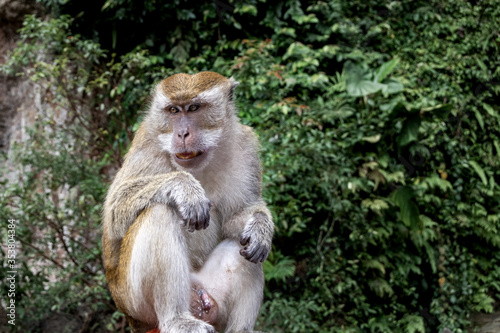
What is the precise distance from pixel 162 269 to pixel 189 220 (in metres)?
0.34

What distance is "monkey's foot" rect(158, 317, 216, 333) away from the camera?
9.78 ft

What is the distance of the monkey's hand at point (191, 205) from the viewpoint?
10.0 feet

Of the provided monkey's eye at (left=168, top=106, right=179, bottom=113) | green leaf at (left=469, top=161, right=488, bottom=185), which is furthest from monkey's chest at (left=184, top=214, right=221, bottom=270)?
green leaf at (left=469, top=161, right=488, bottom=185)

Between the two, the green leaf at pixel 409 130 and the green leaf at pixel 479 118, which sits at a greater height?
the green leaf at pixel 409 130

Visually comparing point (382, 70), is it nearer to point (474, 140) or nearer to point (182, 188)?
point (474, 140)

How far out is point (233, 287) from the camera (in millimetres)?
3416

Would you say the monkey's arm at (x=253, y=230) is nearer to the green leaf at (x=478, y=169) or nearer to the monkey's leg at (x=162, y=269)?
the monkey's leg at (x=162, y=269)

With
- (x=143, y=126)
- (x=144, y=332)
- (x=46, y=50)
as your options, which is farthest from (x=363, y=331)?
(x=46, y=50)

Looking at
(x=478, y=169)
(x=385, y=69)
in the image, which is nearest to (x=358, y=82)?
(x=385, y=69)

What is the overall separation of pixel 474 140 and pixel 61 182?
6573 millimetres

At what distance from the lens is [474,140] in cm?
845

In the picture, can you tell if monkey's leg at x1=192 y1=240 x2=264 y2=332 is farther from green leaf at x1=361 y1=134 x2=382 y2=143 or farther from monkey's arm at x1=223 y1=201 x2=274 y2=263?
green leaf at x1=361 y1=134 x2=382 y2=143

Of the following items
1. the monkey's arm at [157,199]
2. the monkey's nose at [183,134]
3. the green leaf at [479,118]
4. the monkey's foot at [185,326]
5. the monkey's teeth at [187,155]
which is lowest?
the green leaf at [479,118]

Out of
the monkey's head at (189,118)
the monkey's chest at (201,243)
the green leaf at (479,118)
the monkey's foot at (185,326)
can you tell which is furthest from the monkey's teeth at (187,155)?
the green leaf at (479,118)
